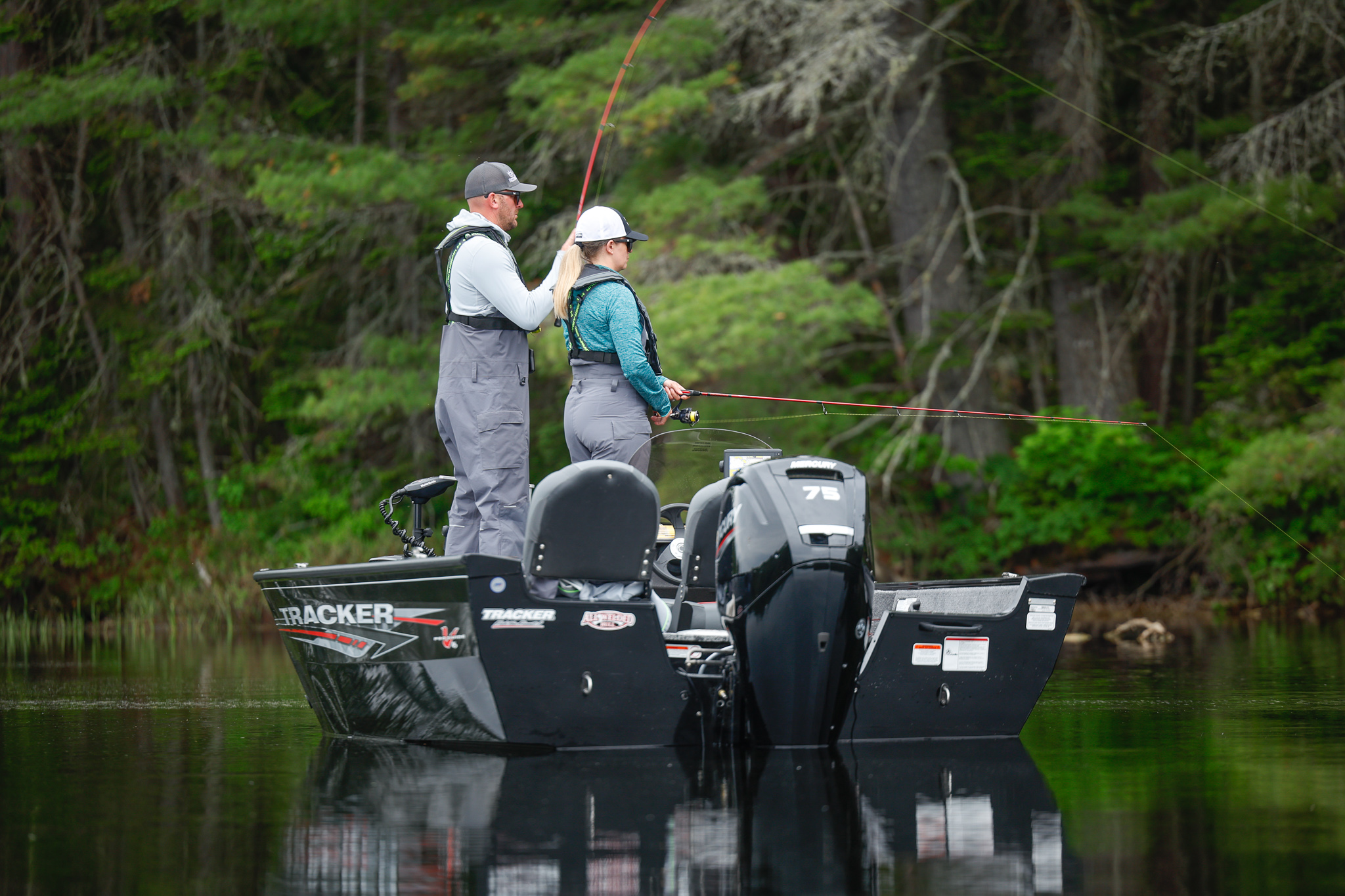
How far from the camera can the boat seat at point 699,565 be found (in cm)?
555

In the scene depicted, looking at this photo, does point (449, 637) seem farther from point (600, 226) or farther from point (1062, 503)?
point (1062, 503)

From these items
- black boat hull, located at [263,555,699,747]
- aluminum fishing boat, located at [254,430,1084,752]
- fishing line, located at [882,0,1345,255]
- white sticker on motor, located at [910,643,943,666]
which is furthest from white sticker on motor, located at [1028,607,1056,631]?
fishing line, located at [882,0,1345,255]

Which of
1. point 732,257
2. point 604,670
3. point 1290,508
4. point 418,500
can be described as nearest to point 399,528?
point 418,500

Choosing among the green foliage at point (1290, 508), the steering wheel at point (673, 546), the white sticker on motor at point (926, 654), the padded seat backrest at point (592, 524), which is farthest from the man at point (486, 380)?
the green foliage at point (1290, 508)

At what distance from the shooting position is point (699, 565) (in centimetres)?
573

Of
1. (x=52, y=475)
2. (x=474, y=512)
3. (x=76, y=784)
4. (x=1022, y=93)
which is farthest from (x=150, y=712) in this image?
(x=52, y=475)

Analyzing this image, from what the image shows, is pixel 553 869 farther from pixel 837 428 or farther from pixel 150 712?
pixel 837 428

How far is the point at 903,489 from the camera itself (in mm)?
16359

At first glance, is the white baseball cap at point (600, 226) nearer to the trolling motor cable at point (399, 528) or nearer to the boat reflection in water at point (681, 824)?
the trolling motor cable at point (399, 528)

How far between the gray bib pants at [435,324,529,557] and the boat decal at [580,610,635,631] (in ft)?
3.37

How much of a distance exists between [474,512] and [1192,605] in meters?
10.1

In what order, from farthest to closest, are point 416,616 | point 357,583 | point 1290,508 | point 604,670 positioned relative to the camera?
point 1290,508
point 357,583
point 416,616
point 604,670

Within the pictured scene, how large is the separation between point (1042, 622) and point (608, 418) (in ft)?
5.79

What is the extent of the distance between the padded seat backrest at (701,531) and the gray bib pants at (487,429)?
741 millimetres
